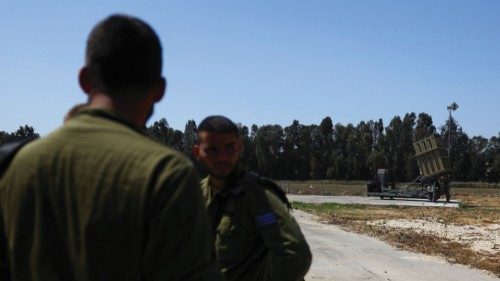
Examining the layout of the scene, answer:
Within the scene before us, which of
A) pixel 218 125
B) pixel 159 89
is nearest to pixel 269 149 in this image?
pixel 218 125

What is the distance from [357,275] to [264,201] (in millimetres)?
8402

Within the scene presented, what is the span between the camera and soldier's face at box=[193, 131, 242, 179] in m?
3.26

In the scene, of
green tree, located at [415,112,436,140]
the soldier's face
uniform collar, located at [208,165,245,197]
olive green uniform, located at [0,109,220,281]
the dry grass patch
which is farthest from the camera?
green tree, located at [415,112,436,140]

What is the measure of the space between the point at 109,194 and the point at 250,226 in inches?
62.9

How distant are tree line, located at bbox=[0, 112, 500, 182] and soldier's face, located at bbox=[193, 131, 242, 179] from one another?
9467cm

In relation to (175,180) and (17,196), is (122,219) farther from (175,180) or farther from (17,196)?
(17,196)

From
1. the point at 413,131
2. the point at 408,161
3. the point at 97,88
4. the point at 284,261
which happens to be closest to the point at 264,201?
the point at 284,261

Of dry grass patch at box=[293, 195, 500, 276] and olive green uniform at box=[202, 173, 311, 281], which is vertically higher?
olive green uniform at box=[202, 173, 311, 281]

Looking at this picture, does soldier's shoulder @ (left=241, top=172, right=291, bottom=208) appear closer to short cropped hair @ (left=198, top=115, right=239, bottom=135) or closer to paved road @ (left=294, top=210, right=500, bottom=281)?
short cropped hair @ (left=198, top=115, right=239, bottom=135)

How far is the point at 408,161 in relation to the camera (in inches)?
3984

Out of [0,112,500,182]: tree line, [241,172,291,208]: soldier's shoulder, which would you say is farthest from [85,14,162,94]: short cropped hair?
[0,112,500,182]: tree line

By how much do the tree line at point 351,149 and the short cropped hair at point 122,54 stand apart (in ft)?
316

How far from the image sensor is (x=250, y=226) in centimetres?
304

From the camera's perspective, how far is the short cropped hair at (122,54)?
1.64 metres
